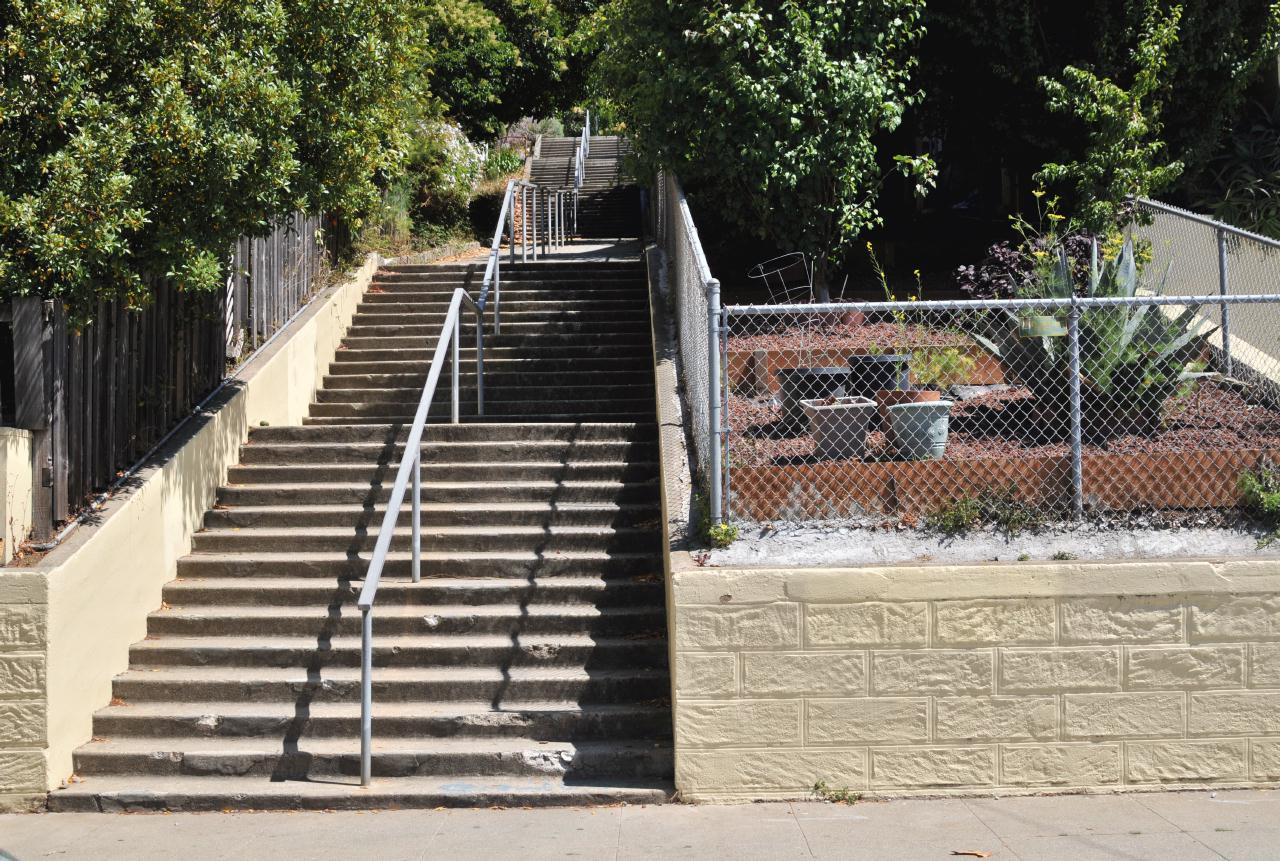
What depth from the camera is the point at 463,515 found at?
8.41 metres

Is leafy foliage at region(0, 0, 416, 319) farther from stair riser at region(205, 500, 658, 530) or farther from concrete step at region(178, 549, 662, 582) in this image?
stair riser at region(205, 500, 658, 530)

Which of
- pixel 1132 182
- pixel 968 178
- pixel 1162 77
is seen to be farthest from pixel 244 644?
pixel 968 178

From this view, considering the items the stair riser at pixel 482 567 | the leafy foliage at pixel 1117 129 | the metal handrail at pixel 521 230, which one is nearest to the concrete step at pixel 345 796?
the stair riser at pixel 482 567

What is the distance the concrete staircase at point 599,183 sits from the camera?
849 inches

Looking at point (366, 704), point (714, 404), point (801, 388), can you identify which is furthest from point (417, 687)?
point (801, 388)

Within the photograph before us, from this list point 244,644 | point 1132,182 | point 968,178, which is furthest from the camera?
point 968,178

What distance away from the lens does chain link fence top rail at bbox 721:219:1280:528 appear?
6.76m

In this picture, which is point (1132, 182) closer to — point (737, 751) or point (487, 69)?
point (737, 751)

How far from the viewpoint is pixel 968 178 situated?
1579cm

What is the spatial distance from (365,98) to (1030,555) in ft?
17.7

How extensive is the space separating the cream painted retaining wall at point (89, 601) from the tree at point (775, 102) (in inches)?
171

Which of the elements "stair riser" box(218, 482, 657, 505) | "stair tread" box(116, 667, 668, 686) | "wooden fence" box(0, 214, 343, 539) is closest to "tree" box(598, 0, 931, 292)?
"stair riser" box(218, 482, 657, 505)

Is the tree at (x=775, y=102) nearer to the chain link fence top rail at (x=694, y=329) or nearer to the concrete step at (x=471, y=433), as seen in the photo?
the chain link fence top rail at (x=694, y=329)

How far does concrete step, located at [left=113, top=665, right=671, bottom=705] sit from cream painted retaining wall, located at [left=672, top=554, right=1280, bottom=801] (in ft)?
2.58
